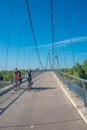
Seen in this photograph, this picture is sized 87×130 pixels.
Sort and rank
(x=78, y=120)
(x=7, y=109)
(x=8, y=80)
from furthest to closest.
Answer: (x=8, y=80) → (x=7, y=109) → (x=78, y=120)

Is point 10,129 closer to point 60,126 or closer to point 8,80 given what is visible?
point 60,126

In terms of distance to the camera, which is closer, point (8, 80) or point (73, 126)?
point (73, 126)

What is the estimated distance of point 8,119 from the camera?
8383mm

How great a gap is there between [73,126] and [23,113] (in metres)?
2.60

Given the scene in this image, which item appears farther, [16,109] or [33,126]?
[16,109]

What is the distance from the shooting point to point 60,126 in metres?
7.31

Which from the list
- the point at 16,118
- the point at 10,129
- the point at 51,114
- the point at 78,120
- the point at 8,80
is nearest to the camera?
the point at 10,129

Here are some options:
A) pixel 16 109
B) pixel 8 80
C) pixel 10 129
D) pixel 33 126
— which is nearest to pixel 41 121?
pixel 33 126

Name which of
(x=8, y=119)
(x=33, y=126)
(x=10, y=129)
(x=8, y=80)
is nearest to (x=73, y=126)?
(x=33, y=126)

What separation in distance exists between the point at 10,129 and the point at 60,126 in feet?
4.23

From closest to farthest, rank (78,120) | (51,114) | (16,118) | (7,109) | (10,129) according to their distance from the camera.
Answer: (10,129) < (78,120) < (16,118) < (51,114) < (7,109)

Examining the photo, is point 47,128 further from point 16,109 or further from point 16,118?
point 16,109

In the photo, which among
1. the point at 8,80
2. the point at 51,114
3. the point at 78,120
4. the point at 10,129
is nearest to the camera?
the point at 10,129

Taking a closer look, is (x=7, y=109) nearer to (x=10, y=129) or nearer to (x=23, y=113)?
(x=23, y=113)
